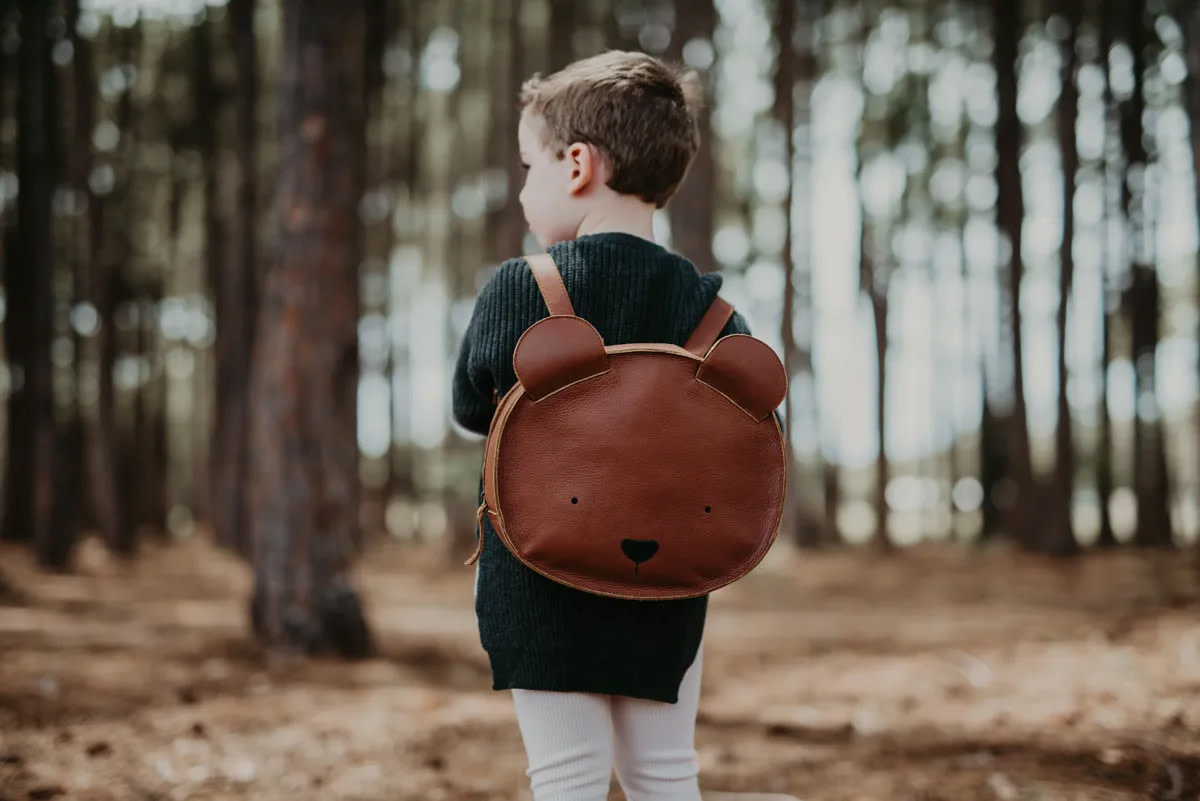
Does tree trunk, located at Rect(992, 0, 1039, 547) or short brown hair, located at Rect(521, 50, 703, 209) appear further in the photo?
tree trunk, located at Rect(992, 0, 1039, 547)

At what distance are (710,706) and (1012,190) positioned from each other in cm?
1103

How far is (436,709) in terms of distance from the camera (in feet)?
15.9

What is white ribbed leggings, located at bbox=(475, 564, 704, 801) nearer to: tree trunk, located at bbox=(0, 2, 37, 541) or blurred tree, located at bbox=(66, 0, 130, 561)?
tree trunk, located at bbox=(0, 2, 37, 541)

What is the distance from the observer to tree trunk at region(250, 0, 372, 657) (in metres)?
5.82

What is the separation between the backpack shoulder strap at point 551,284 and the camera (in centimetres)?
175

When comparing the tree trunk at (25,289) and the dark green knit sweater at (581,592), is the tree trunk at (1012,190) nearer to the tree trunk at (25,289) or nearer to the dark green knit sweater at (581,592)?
the tree trunk at (25,289)

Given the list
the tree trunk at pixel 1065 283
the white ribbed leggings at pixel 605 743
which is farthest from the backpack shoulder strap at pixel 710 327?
the tree trunk at pixel 1065 283

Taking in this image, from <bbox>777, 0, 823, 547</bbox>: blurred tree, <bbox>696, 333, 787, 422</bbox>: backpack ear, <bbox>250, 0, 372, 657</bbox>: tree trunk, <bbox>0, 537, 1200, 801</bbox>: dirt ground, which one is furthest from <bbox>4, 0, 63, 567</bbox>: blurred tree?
<bbox>696, 333, 787, 422</bbox>: backpack ear

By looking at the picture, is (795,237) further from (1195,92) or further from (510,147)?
(1195,92)

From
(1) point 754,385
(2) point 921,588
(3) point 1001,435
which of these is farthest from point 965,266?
(1) point 754,385

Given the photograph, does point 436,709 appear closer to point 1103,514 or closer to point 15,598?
point 15,598

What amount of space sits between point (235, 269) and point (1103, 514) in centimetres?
1317

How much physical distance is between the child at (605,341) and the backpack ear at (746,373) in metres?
0.19

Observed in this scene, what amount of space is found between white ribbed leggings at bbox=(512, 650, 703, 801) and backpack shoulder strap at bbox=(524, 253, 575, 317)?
73 centimetres
